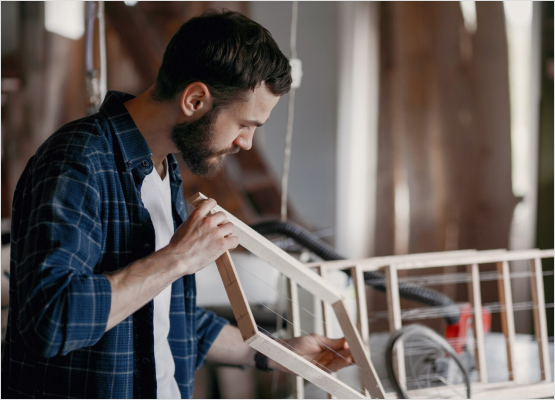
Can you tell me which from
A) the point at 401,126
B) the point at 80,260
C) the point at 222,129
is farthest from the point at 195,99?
the point at 401,126

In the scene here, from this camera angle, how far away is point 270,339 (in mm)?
757

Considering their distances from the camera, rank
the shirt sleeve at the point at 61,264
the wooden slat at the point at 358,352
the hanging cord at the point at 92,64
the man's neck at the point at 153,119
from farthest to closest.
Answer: the hanging cord at the point at 92,64 → the wooden slat at the point at 358,352 → the man's neck at the point at 153,119 → the shirt sleeve at the point at 61,264

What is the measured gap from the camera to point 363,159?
314cm

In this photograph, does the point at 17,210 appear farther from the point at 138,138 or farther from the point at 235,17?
the point at 235,17

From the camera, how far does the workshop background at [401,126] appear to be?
284 cm

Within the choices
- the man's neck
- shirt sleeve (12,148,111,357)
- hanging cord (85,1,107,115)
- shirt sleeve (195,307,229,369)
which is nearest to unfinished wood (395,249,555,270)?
shirt sleeve (195,307,229,369)

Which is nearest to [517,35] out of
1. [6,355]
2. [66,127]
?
[66,127]

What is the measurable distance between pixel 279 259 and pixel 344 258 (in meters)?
1.00

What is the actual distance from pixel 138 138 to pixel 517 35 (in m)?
2.66

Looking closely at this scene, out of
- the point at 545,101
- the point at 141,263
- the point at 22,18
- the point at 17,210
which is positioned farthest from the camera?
the point at 545,101

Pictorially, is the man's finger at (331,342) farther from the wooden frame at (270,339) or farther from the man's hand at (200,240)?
the man's hand at (200,240)

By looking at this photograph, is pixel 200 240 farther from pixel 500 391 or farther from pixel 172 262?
pixel 500 391

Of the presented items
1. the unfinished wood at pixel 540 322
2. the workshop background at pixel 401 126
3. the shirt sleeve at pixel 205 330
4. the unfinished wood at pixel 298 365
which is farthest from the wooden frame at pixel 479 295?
the workshop background at pixel 401 126

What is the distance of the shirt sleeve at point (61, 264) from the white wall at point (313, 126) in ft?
7.34
